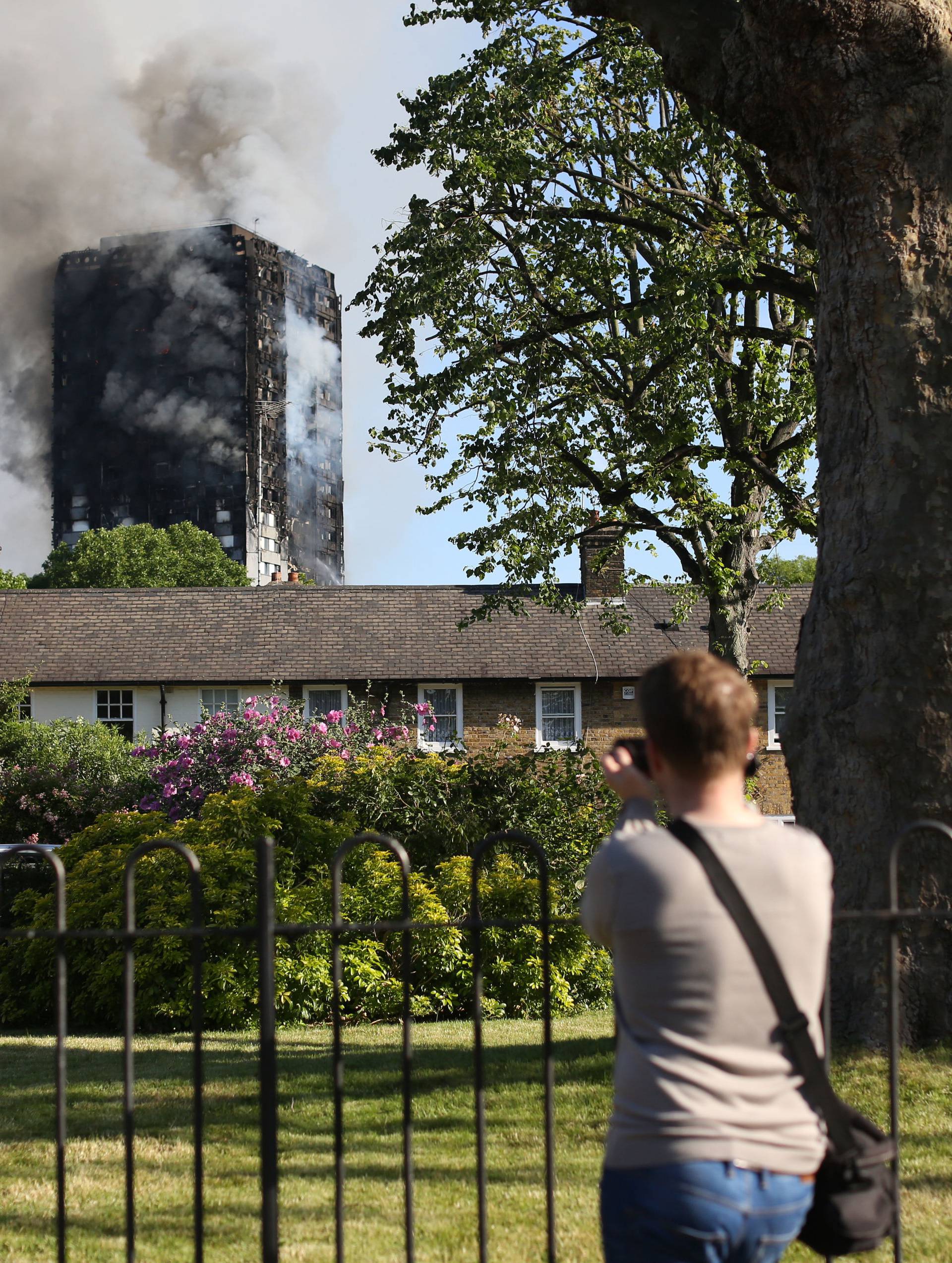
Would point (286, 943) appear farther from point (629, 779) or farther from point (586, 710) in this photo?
point (586, 710)

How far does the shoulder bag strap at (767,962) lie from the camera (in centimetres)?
235

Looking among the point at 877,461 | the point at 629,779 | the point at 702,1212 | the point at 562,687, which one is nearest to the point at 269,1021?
the point at 629,779

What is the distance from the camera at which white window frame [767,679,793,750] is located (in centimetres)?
2925

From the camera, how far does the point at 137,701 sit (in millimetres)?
31125

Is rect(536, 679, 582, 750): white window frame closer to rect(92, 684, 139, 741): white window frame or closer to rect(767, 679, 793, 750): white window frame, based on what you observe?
rect(767, 679, 793, 750): white window frame

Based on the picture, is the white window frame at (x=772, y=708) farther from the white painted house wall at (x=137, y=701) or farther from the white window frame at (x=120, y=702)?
the white window frame at (x=120, y=702)

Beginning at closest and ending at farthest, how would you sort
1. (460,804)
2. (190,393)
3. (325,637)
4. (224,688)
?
(460,804)
(224,688)
(325,637)
(190,393)

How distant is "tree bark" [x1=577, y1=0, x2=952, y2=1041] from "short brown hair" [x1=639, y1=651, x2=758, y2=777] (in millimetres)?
3757

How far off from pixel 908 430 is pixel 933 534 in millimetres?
566

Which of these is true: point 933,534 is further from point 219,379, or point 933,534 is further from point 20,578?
point 219,379

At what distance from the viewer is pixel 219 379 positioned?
307 ft

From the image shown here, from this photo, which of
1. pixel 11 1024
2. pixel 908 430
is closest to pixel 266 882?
pixel 908 430

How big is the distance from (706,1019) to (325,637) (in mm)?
29543

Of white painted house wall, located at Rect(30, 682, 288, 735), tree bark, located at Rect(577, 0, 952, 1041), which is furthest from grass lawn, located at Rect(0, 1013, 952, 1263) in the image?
white painted house wall, located at Rect(30, 682, 288, 735)
